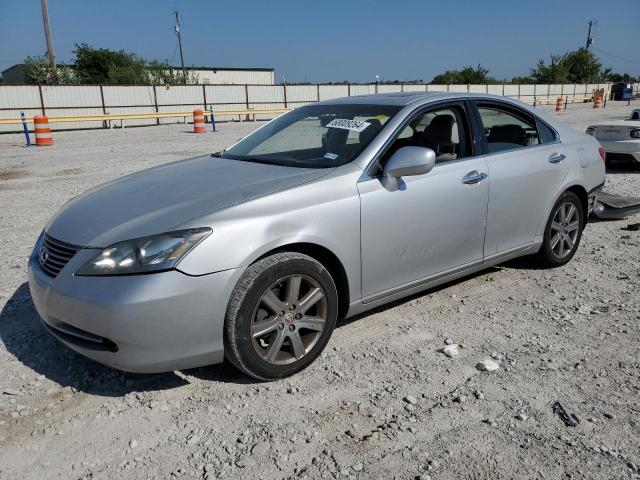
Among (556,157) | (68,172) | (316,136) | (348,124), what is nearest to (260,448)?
(348,124)

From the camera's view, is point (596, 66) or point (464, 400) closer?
point (464, 400)

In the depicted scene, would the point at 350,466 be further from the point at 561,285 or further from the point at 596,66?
the point at 596,66

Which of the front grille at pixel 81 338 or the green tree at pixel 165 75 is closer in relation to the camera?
the front grille at pixel 81 338

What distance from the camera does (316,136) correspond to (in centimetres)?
418

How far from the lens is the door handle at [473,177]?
3.87 m

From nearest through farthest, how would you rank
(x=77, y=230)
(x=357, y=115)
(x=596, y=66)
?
1. (x=77, y=230)
2. (x=357, y=115)
3. (x=596, y=66)

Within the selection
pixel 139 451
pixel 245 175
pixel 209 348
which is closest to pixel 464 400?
pixel 209 348

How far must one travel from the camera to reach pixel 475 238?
402 cm

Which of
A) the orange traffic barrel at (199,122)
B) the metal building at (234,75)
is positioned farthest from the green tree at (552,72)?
the orange traffic barrel at (199,122)

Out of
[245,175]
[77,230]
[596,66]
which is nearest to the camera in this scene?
[77,230]

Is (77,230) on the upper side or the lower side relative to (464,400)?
upper

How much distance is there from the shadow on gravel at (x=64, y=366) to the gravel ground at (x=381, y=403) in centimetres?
1

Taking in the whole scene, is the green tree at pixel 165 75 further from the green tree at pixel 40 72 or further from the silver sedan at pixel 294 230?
the silver sedan at pixel 294 230

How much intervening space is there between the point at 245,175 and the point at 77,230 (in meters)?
1.08
